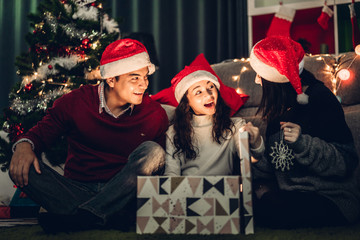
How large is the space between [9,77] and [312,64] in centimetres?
274

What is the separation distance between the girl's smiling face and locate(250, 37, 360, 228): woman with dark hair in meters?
0.21

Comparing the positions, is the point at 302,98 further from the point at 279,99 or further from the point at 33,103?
the point at 33,103

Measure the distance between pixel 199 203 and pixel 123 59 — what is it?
0.77 metres

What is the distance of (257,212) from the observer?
130cm

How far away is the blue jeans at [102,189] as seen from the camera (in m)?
1.24

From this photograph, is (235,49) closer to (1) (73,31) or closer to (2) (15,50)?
(1) (73,31)

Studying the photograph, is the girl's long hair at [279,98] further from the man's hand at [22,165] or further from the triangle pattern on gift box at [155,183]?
the man's hand at [22,165]

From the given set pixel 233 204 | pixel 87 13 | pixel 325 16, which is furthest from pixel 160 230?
pixel 325 16

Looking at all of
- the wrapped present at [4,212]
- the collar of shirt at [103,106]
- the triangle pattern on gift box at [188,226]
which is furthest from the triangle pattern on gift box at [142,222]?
the wrapped present at [4,212]

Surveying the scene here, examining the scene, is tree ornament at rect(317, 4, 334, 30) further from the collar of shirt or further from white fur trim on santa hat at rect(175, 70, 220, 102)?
the collar of shirt

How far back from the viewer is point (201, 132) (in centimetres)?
154

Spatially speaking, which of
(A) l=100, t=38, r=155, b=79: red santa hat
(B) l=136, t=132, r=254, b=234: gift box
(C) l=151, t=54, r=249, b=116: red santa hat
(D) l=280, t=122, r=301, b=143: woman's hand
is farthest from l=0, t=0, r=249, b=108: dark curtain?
(B) l=136, t=132, r=254, b=234: gift box

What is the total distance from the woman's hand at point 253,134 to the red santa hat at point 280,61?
20cm

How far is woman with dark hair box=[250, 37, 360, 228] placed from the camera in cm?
123
